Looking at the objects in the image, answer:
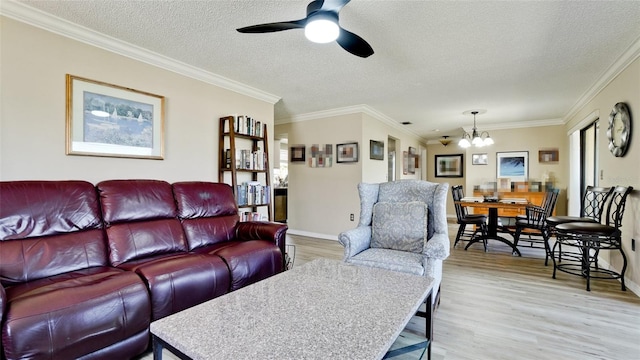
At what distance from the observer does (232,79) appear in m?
3.72

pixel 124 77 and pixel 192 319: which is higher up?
pixel 124 77

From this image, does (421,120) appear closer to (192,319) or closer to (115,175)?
(115,175)

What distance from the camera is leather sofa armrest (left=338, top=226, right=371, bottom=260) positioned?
2.42 meters

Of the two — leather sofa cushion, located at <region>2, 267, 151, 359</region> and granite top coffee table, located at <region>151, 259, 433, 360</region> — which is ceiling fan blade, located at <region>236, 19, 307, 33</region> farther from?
leather sofa cushion, located at <region>2, 267, 151, 359</region>

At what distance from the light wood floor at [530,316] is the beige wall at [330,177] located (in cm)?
210

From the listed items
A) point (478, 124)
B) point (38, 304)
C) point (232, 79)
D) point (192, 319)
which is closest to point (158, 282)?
point (38, 304)

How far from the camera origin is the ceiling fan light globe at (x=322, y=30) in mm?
1760

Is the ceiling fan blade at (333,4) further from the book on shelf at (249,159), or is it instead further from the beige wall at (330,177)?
the beige wall at (330,177)

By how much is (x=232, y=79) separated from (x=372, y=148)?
2688mm

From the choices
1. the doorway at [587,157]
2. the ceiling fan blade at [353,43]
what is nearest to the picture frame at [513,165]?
the doorway at [587,157]

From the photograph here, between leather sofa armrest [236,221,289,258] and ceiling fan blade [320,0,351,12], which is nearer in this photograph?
ceiling fan blade [320,0,351,12]

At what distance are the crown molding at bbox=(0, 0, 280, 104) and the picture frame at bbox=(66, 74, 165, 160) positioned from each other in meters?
0.34

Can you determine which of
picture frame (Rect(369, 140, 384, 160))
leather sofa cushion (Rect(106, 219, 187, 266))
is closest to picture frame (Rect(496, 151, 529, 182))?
picture frame (Rect(369, 140, 384, 160))

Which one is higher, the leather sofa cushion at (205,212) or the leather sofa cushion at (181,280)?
the leather sofa cushion at (205,212)
